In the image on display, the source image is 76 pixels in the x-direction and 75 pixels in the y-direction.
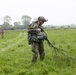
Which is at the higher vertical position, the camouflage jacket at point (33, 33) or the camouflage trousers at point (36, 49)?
the camouflage jacket at point (33, 33)

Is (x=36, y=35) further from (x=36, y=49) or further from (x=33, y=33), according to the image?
(x=36, y=49)

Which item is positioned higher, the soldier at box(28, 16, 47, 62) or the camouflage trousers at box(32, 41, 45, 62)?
the soldier at box(28, 16, 47, 62)

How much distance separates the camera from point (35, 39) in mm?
10570

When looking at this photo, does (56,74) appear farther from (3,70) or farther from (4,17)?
(4,17)

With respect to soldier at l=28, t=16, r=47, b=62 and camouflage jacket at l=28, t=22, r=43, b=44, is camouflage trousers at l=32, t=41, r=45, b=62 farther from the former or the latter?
camouflage jacket at l=28, t=22, r=43, b=44

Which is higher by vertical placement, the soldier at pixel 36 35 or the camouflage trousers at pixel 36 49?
the soldier at pixel 36 35

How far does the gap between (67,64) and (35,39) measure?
5.53 feet

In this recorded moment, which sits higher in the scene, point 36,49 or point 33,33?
point 33,33

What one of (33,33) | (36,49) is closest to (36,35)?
(33,33)

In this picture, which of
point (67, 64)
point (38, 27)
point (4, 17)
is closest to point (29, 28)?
point (38, 27)

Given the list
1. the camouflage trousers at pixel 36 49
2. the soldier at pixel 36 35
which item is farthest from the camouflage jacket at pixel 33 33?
the camouflage trousers at pixel 36 49

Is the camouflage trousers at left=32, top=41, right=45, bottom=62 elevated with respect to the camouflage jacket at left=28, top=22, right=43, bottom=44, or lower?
lower

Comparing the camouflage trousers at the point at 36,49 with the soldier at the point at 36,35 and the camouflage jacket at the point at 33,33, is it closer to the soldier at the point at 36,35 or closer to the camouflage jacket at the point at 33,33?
the soldier at the point at 36,35

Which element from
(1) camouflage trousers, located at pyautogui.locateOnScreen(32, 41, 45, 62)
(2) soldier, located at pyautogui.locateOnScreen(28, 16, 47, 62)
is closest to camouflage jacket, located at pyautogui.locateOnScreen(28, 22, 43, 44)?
(2) soldier, located at pyautogui.locateOnScreen(28, 16, 47, 62)
